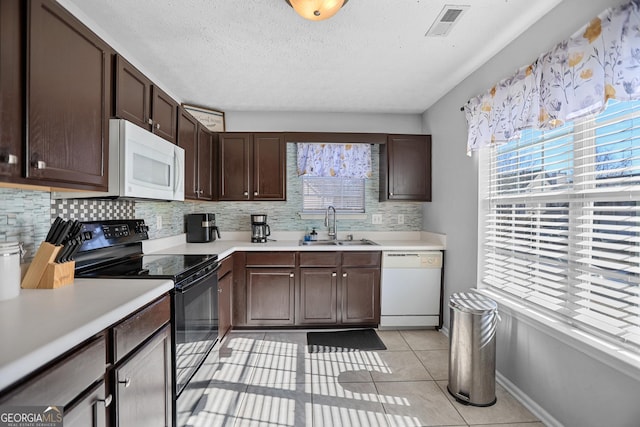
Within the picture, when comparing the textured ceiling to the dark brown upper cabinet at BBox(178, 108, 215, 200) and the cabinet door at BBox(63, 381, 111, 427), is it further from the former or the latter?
the cabinet door at BBox(63, 381, 111, 427)

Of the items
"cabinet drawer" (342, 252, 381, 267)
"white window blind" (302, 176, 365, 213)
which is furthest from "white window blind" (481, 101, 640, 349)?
"white window blind" (302, 176, 365, 213)

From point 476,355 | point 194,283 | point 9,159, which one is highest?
point 9,159

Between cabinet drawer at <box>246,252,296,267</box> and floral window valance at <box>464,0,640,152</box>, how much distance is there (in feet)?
6.58

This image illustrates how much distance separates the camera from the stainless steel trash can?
79.5 inches

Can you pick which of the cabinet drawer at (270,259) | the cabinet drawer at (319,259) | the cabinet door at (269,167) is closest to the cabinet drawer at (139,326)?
the cabinet drawer at (270,259)

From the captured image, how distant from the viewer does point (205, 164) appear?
10.5ft

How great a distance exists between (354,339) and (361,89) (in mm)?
2320

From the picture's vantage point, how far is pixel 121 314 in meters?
1.18

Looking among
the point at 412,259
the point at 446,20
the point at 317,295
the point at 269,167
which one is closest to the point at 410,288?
the point at 412,259

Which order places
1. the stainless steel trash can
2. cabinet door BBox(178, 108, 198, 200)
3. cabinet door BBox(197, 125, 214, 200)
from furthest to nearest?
1. cabinet door BBox(197, 125, 214, 200)
2. cabinet door BBox(178, 108, 198, 200)
3. the stainless steel trash can

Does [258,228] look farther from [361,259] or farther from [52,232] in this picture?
[52,232]

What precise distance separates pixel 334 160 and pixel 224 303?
1919mm

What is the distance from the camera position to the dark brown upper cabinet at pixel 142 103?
5.79ft

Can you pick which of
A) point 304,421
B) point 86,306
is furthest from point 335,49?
point 304,421
